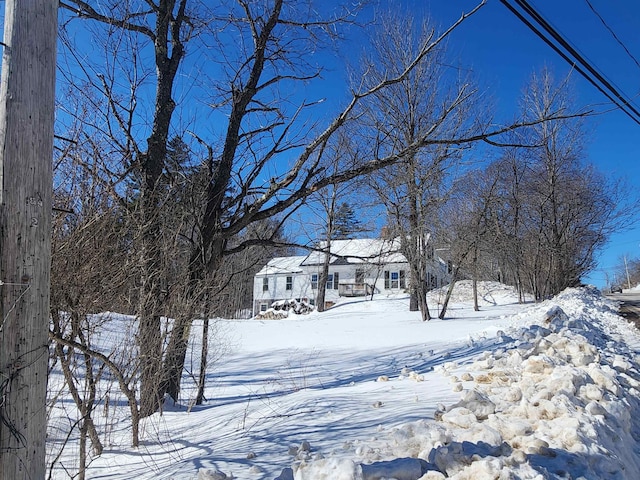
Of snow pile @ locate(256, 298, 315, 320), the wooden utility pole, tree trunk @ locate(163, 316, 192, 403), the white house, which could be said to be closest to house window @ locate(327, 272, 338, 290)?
the white house

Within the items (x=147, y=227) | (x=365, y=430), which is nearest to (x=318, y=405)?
(x=365, y=430)

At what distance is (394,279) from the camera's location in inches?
1484

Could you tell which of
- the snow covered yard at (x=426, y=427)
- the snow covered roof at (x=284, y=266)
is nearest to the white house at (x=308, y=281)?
the snow covered roof at (x=284, y=266)

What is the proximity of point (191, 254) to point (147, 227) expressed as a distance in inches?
68.4

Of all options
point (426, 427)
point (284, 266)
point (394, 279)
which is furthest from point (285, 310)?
point (426, 427)

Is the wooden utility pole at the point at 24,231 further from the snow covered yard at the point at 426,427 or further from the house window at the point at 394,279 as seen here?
the house window at the point at 394,279

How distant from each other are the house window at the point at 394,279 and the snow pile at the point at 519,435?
31.8 meters

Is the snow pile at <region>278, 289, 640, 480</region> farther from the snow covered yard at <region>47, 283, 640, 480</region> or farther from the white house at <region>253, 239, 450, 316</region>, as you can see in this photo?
the white house at <region>253, 239, 450, 316</region>

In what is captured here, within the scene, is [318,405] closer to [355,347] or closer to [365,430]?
[365,430]

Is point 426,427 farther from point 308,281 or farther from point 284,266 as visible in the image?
point 284,266

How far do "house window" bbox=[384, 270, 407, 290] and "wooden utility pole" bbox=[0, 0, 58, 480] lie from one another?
35304 mm

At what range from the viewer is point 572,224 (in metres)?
27.2

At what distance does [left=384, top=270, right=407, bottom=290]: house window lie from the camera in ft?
121

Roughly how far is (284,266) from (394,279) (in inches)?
372
